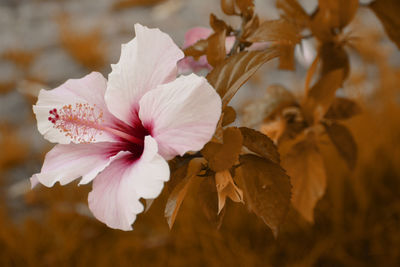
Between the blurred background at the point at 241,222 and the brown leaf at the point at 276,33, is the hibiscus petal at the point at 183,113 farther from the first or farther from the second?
the blurred background at the point at 241,222

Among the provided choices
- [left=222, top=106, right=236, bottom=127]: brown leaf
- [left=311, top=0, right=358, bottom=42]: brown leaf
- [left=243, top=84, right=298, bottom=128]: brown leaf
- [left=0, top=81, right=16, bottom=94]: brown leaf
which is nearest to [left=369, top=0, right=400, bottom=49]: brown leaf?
[left=311, top=0, right=358, bottom=42]: brown leaf

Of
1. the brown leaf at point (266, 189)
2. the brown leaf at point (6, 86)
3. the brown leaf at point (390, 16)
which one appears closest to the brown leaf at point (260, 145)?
the brown leaf at point (266, 189)

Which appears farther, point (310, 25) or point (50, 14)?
point (50, 14)

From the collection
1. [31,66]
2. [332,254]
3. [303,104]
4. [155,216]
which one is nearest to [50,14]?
[31,66]

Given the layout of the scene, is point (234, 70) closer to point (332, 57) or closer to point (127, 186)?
point (127, 186)

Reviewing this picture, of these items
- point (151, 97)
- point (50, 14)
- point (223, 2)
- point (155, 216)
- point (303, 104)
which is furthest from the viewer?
point (50, 14)

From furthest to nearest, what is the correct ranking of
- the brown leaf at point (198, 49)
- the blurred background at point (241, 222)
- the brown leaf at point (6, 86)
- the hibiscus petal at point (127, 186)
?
the brown leaf at point (6, 86)
the blurred background at point (241, 222)
the brown leaf at point (198, 49)
the hibiscus petal at point (127, 186)

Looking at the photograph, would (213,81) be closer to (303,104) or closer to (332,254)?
(303,104)

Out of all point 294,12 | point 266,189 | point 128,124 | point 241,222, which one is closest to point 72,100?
point 128,124
